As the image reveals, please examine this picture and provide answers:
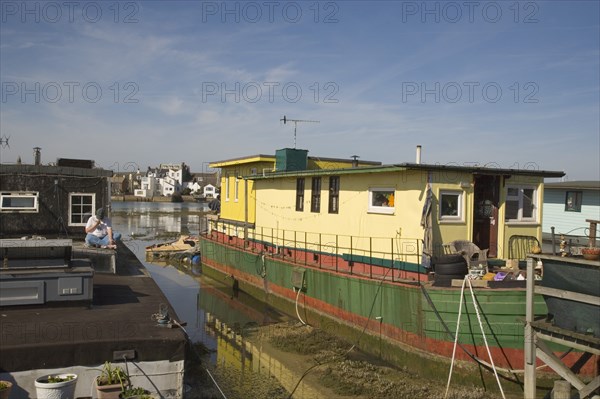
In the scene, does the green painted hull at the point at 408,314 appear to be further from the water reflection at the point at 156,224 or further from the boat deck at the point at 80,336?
the water reflection at the point at 156,224

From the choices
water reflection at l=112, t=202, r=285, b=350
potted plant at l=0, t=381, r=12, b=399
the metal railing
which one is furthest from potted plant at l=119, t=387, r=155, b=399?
water reflection at l=112, t=202, r=285, b=350

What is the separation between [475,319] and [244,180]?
45.0 feet

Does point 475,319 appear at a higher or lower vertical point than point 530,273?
lower

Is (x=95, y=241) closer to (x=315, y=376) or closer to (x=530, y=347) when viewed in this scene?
(x=315, y=376)

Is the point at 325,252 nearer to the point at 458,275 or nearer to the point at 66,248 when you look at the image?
the point at 458,275

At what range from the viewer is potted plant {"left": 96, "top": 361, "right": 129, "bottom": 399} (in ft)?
22.3

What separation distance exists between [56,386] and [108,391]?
2.16ft

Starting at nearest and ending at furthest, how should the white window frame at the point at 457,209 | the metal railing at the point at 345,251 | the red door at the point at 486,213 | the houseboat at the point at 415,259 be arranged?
the houseboat at the point at 415,259 → the white window frame at the point at 457,209 → the metal railing at the point at 345,251 → the red door at the point at 486,213

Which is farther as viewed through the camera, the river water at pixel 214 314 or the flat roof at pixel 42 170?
the flat roof at pixel 42 170

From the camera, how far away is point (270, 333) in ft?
Answer: 51.5

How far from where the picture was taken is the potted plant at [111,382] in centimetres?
681

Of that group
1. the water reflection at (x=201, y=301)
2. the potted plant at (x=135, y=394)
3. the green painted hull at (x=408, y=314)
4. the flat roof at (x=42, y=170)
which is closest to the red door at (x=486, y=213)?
the green painted hull at (x=408, y=314)

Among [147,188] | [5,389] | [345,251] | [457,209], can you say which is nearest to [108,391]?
[5,389]

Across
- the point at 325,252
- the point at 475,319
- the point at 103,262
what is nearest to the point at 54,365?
the point at 103,262
